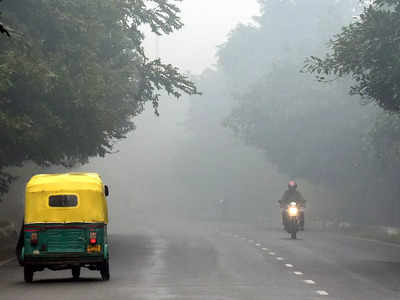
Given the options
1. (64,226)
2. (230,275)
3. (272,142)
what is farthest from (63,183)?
(272,142)

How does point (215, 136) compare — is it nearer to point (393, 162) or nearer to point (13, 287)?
point (393, 162)

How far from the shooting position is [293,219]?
38.1 m

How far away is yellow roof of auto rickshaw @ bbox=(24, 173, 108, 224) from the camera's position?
64.3ft

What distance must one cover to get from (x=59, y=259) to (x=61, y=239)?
0.39 m

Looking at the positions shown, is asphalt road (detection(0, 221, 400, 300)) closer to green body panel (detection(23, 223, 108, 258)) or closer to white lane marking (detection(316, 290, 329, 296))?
white lane marking (detection(316, 290, 329, 296))

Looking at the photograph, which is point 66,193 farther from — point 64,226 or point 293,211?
point 293,211

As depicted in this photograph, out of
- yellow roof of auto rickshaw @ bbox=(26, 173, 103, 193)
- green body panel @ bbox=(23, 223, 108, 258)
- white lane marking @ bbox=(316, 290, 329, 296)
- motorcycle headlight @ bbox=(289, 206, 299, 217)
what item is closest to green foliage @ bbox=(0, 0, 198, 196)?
yellow roof of auto rickshaw @ bbox=(26, 173, 103, 193)

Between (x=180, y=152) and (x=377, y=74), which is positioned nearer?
(x=377, y=74)

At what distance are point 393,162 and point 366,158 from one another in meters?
4.38

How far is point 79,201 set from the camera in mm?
19766

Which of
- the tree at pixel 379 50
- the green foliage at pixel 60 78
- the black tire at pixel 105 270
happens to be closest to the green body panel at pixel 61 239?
the black tire at pixel 105 270

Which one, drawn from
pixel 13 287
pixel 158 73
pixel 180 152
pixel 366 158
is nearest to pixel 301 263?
pixel 13 287

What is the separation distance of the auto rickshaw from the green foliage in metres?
5.62

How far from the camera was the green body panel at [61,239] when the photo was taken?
62.6 feet
